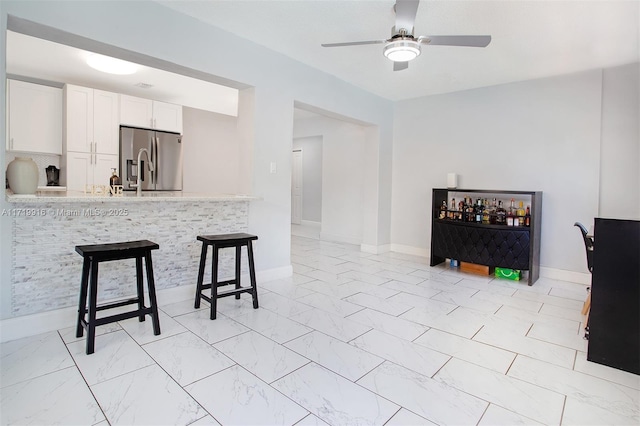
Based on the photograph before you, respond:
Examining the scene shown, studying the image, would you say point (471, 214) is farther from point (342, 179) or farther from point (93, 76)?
point (93, 76)

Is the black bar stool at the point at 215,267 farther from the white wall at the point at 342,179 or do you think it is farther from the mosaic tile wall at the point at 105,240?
the white wall at the point at 342,179

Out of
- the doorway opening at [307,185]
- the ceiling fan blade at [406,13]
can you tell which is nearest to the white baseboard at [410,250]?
the doorway opening at [307,185]

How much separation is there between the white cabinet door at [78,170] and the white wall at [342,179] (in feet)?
12.8

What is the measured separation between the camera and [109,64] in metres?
3.60

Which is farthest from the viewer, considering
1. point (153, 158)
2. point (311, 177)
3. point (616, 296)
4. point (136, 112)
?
point (311, 177)

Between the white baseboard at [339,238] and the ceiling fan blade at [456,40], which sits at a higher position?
the ceiling fan blade at [456,40]

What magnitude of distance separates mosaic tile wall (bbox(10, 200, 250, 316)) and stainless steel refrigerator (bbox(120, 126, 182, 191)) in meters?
2.13

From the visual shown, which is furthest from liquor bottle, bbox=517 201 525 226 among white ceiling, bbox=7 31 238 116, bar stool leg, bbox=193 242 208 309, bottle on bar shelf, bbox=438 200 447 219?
white ceiling, bbox=7 31 238 116

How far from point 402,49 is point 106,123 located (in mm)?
4039

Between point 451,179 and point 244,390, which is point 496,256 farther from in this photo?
point 244,390

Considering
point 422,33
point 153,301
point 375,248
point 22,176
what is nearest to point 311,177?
point 375,248

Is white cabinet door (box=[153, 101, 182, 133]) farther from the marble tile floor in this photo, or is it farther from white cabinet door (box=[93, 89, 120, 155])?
the marble tile floor

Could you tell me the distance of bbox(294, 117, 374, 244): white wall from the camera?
20.3ft

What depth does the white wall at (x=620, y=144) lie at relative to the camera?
359cm
